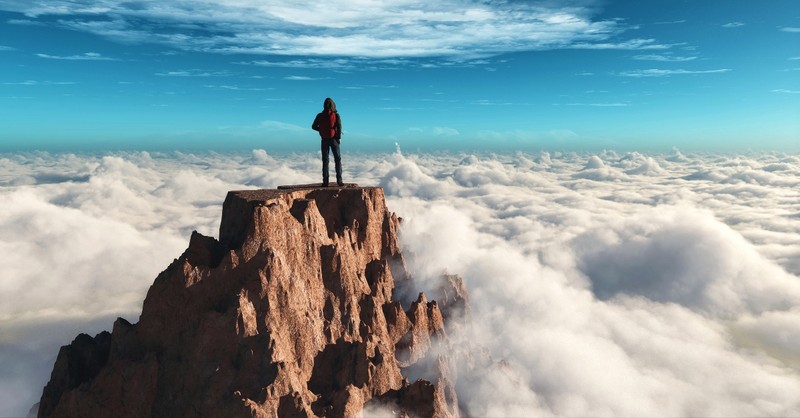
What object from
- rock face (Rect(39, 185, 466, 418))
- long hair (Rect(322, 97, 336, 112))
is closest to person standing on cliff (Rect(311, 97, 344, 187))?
long hair (Rect(322, 97, 336, 112))

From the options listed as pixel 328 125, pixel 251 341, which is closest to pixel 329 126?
pixel 328 125

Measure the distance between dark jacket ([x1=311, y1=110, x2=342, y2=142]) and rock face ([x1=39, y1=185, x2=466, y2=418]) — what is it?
7212mm

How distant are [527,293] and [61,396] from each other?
156 metres

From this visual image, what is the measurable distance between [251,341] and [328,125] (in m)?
21.3

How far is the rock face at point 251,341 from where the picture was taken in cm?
3403

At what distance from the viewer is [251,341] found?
1362 inches

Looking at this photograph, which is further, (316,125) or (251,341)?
(316,125)

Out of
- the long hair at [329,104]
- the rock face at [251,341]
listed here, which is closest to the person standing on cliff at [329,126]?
the long hair at [329,104]

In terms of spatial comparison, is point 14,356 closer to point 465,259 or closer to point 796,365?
point 465,259

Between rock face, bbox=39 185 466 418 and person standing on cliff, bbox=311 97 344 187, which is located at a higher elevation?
person standing on cliff, bbox=311 97 344 187

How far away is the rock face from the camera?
34031mm

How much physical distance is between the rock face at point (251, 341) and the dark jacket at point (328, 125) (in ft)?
23.7

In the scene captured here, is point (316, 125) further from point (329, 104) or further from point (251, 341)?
point (251, 341)

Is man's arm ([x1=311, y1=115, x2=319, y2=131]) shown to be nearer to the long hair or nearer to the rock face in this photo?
the long hair
